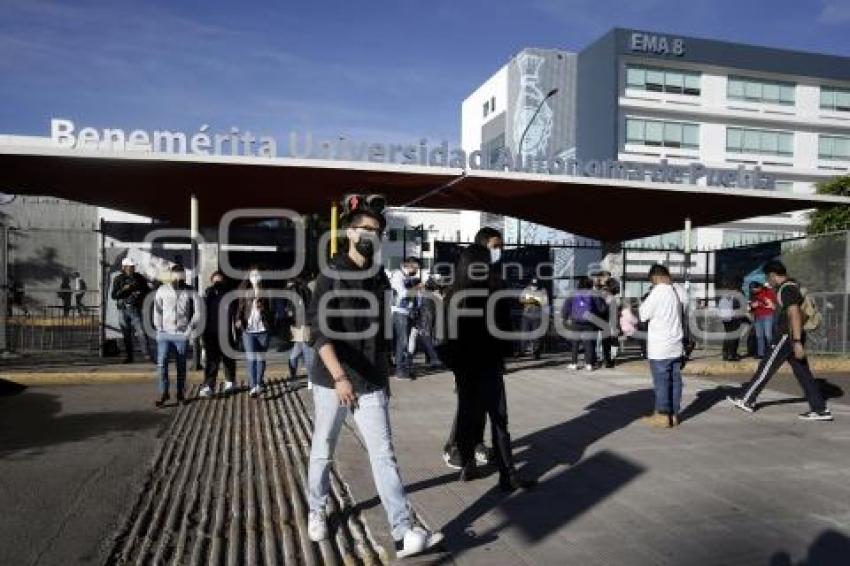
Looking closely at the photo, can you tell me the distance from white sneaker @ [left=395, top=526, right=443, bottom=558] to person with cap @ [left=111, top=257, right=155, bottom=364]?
32.2 feet

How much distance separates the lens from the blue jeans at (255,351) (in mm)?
9500

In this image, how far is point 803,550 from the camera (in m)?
4.14

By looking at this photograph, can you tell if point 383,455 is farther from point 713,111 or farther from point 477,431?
point 713,111

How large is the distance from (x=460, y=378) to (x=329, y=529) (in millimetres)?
1636

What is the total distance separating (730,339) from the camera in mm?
14102

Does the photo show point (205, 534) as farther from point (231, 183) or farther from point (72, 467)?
point (231, 183)

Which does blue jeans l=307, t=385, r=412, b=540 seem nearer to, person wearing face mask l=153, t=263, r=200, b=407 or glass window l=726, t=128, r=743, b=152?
person wearing face mask l=153, t=263, r=200, b=407

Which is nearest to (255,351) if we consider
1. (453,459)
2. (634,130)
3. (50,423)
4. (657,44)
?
(50,423)

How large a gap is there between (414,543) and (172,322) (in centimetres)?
601

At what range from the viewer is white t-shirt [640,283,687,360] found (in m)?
7.55

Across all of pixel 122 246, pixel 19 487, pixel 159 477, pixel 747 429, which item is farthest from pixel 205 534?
pixel 122 246

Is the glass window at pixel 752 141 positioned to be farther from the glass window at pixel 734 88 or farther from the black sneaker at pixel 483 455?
the black sneaker at pixel 483 455

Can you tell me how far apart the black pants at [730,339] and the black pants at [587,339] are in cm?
314

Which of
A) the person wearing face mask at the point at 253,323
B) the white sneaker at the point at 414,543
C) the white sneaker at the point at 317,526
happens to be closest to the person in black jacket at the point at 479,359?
the white sneaker at the point at 414,543
